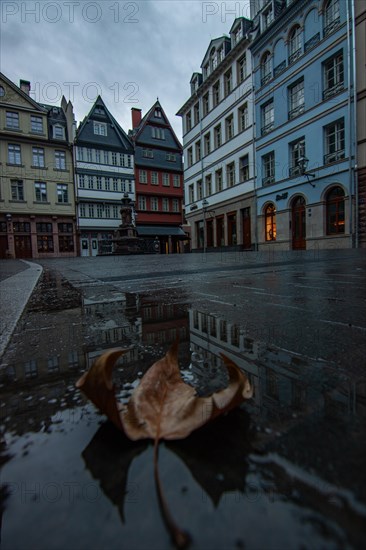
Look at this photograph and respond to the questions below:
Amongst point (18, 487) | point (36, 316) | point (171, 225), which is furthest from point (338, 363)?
point (171, 225)

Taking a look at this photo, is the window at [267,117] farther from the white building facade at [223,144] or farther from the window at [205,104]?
the window at [205,104]

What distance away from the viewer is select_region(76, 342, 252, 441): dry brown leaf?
0.59m

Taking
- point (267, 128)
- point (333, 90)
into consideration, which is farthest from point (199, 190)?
point (333, 90)

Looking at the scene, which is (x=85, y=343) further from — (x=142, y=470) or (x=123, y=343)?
(x=142, y=470)

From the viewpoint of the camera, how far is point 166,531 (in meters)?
0.39

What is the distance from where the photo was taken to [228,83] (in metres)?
22.5

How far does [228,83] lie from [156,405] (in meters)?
26.2

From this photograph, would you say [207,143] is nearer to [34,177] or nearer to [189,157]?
[189,157]

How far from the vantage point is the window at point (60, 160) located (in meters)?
28.6

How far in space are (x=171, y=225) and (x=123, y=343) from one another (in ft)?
111

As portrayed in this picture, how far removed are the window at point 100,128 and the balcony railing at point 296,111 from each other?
1968 centimetres

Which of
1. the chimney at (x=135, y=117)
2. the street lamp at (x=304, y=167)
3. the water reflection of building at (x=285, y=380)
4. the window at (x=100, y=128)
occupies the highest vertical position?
the chimney at (x=135, y=117)

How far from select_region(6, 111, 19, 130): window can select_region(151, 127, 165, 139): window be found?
13130mm

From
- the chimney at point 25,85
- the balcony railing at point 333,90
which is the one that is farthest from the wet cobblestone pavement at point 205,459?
the chimney at point 25,85
